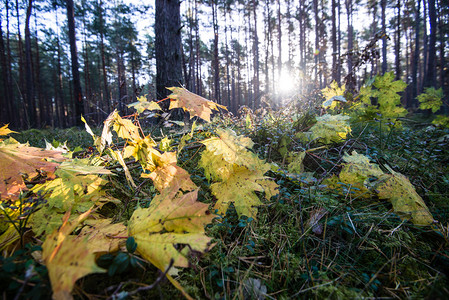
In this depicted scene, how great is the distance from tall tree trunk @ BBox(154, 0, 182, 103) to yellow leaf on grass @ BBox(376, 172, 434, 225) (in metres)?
3.41

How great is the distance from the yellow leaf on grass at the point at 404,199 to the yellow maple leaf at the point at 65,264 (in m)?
1.35

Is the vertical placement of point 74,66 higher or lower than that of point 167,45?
higher

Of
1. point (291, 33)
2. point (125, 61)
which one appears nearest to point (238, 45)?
point (291, 33)

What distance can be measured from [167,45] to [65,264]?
4004mm

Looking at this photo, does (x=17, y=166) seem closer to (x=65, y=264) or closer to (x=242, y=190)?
(x=65, y=264)

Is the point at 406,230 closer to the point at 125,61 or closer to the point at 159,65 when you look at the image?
the point at 159,65

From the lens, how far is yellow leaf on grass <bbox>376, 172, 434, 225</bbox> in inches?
38.7

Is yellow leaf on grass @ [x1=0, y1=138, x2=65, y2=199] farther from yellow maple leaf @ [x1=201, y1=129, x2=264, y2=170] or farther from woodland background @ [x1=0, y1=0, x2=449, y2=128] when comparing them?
woodland background @ [x1=0, y1=0, x2=449, y2=128]

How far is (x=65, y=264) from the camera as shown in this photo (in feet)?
1.59

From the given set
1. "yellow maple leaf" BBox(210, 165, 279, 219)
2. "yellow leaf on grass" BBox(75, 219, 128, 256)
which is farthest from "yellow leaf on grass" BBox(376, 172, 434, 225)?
"yellow leaf on grass" BBox(75, 219, 128, 256)

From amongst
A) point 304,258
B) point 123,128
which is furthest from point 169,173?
point 304,258

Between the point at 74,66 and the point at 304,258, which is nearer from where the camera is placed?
the point at 304,258

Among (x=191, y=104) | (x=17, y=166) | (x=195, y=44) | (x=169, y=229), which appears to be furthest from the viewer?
(x=195, y=44)

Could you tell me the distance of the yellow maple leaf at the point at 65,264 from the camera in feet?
1.48
